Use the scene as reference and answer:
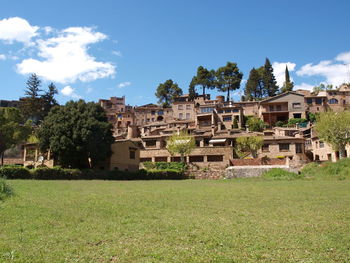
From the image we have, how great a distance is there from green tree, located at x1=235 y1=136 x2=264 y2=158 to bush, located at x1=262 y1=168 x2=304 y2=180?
1440 cm

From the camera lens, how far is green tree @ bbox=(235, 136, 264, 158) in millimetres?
58478

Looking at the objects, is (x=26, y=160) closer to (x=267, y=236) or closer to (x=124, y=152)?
(x=124, y=152)

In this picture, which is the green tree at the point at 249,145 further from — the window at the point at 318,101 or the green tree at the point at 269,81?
the green tree at the point at 269,81

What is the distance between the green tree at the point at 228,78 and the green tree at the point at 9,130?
223ft

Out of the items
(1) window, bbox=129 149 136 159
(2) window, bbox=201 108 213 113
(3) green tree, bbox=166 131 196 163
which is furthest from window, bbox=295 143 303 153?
(2) window, bbox=201 108 213 113

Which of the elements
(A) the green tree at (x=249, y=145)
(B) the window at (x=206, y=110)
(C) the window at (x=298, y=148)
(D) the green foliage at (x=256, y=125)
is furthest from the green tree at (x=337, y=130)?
(B) the window at (x=206, y=110)

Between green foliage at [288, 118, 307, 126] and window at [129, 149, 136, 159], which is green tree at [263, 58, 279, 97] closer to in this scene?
green foliage at [288, 118, 307, 126]

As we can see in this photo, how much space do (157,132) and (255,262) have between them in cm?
7074

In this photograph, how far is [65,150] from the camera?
45.9 meters

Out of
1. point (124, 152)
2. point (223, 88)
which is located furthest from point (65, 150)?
point (223, 88)

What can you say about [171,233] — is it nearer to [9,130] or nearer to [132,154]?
[132,154]

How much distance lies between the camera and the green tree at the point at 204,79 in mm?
113812

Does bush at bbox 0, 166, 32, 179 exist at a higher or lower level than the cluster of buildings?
lower

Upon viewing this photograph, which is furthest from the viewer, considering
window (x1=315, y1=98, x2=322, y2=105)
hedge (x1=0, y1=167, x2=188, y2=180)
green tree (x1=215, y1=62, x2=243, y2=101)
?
green tree (x1=215, y1=62, x2=243, y2=101)
